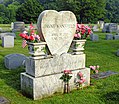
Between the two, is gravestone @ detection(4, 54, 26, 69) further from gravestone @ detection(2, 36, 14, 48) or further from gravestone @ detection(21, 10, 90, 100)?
gravestone @ detection(2, 36, 14, 48)

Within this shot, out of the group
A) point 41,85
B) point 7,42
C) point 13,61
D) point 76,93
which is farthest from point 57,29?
point 7,42

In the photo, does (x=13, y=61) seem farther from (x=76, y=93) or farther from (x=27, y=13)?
(x=27, y=13)

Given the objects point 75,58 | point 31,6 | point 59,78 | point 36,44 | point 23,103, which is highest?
point 31,6

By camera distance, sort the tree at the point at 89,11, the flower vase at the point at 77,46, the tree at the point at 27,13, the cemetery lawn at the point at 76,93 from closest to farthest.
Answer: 1. the cemetery lawn at the point at 76,93
2. the flower vase at the point at 77,46
3. the tree at the point at 27,13
4. the tree at the point at 89,11

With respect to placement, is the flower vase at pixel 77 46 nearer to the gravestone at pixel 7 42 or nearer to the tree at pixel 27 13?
the gravestone at pixel 7 42

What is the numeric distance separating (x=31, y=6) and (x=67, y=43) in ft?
→ 141

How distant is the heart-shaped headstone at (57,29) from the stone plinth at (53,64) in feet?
0.91

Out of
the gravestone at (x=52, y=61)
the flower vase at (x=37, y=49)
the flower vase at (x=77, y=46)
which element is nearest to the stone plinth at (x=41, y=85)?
the gravestone at (x=52, y=61)

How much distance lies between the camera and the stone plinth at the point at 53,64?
5.59m

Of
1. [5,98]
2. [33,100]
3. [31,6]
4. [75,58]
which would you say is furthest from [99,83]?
[31,6]

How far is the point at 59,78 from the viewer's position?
19.6 feet

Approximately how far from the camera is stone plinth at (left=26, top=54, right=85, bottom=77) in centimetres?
559

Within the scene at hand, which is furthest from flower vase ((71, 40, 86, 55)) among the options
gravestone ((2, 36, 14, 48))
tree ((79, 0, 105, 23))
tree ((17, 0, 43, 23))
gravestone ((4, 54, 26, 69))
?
tree ((79, 0, 105, 23))

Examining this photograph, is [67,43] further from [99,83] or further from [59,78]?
[99,83]
